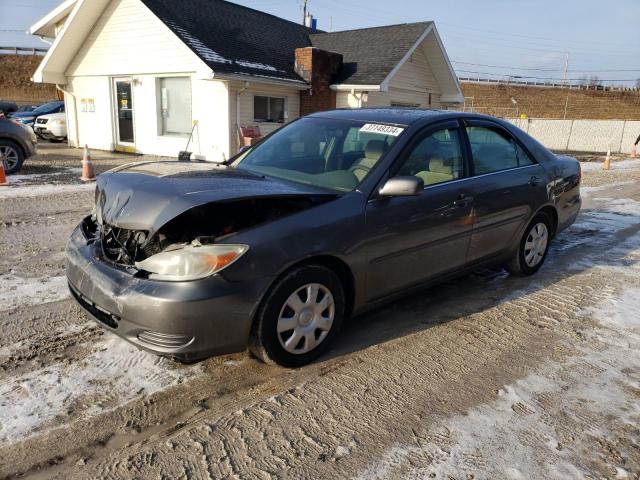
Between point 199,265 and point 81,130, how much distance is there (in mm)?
17706

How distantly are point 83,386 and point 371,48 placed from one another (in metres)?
17.1

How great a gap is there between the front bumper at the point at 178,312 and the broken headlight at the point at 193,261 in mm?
47

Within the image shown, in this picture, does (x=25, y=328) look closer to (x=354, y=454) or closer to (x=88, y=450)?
(x=88, y=450)

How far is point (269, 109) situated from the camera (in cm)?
1590

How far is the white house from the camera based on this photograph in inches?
570

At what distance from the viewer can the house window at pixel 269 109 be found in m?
15.5

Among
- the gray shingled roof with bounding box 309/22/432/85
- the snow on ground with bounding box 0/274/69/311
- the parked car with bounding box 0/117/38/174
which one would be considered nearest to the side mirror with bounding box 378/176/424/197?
the snow on ground with bounding box 0/274/69/311

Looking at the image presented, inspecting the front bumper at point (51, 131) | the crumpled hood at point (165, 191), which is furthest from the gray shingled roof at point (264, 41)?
the crumpled hood at point (165, 191)

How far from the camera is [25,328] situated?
368 cm

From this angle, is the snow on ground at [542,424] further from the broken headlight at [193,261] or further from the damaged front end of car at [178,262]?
the broken headlight at [193,261]

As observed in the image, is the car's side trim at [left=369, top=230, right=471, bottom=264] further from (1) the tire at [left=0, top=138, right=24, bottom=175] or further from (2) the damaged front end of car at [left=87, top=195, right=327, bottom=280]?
(1) the tire at [left=0, top=138, right=24, bottom=175]

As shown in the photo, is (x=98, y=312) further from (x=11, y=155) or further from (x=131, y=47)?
(x=131, y=47)

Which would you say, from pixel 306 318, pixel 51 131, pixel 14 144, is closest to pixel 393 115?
pixel 306 318

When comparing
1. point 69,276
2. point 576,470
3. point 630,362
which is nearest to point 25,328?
point 69,276
